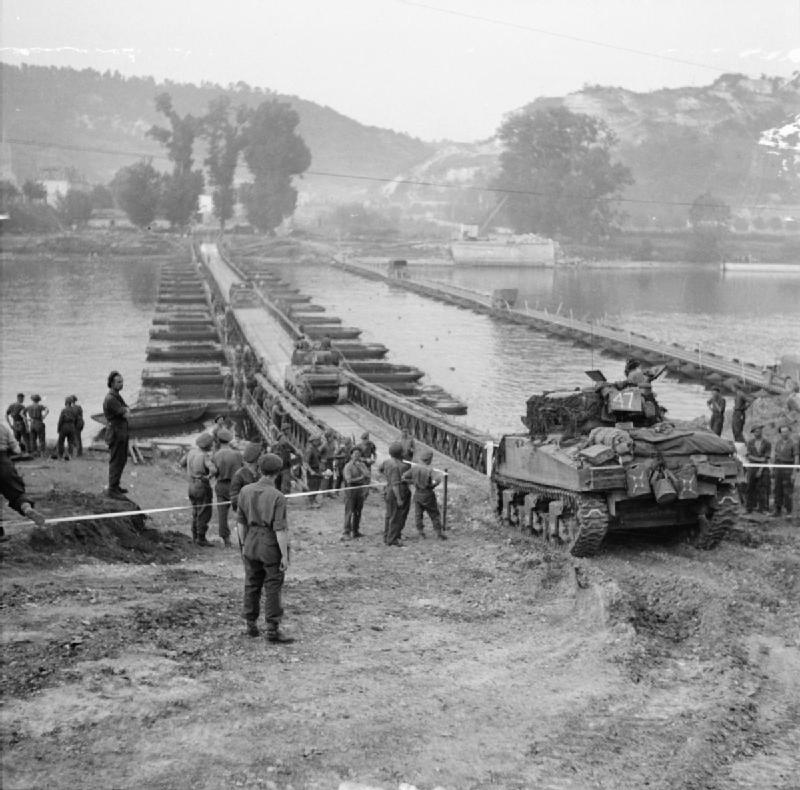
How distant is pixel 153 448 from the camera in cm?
2986

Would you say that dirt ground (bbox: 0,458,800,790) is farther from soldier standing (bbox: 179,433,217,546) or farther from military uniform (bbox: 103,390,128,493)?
military uniform (bbox: 103,390,128,493)

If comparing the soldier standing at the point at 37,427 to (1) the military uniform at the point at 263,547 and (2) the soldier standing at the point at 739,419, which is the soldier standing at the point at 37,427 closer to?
(2) the soldier standing at the point at 739,419

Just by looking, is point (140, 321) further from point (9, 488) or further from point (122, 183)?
point (122, 183)

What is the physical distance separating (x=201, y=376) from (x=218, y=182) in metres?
112

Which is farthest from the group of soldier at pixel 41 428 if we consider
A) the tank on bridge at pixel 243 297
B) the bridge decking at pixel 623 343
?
the tank on bridge at pixel 243 297

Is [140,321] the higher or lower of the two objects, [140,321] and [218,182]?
the lower

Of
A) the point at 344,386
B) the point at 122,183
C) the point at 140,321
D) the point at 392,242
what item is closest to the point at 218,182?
the point at 122,183

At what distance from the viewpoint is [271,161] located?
15575 centimetres

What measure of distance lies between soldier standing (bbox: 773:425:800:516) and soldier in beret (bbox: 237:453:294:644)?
9.68 m

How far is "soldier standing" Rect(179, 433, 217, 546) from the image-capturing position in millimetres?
15055

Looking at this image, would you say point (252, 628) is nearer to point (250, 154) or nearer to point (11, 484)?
point (11, 484)

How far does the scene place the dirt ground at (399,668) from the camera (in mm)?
7946

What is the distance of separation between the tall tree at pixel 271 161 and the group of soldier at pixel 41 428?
433ft

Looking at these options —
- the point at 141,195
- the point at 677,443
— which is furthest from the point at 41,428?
the point at 141,195
